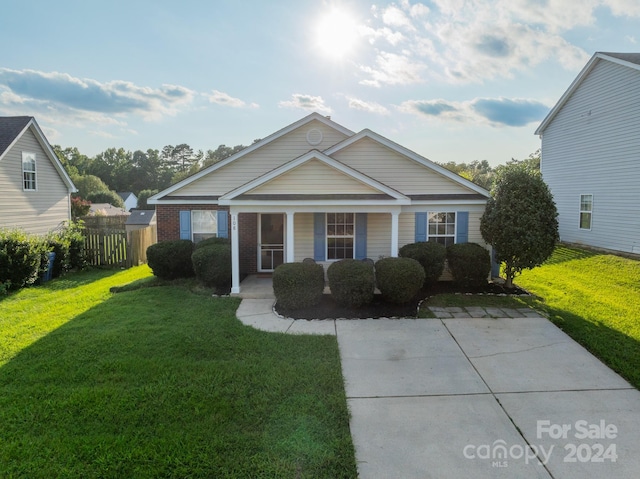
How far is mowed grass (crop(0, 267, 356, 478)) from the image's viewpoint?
3654 millimetres

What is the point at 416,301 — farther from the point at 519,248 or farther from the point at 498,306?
the point at 519,248

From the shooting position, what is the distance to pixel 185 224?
41.8 feet

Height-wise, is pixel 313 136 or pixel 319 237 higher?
pixel 313 136

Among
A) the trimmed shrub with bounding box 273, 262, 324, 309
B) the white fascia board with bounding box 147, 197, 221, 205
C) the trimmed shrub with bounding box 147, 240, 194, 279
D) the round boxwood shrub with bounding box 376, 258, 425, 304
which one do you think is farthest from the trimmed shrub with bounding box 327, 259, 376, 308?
the white fascia board with bounding box 147, 197, 221, 205

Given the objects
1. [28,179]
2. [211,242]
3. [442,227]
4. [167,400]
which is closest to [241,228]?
[211,242]

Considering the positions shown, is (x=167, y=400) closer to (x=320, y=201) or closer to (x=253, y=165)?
(x=320, y=201)

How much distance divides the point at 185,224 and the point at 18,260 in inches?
183

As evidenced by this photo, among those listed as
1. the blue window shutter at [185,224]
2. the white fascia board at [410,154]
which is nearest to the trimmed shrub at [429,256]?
the white fascia board at [410,154]

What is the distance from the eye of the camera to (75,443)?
390cm

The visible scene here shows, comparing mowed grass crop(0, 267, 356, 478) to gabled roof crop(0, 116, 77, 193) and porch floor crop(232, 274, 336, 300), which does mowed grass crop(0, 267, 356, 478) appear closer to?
porch floor crop(232, 274, 336, 300)

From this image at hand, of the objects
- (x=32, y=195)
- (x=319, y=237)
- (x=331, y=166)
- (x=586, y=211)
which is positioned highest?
(x=331, y=166)

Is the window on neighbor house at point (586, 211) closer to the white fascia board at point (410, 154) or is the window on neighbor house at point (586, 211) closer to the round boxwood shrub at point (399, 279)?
the white fascia board at point (410, 154)

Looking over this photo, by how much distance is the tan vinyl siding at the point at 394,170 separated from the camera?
38.9 feet

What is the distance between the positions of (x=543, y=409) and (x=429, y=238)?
7.46m
